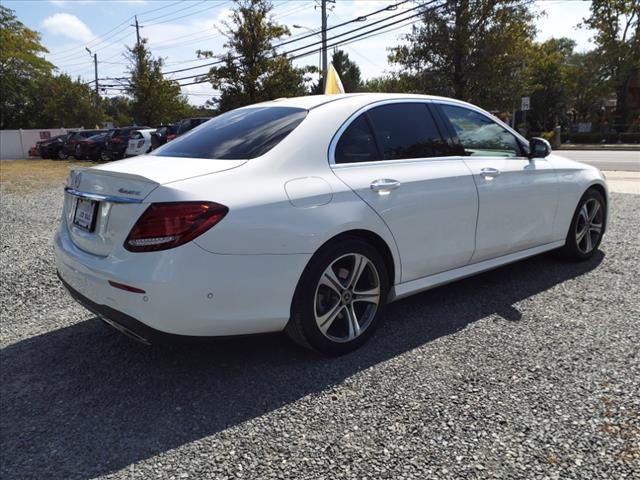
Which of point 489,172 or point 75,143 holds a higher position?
point 75,143

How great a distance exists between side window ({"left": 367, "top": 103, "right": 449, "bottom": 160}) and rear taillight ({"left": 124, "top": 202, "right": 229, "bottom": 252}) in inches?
54.7

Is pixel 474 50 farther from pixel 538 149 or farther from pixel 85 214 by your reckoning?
pixel 85 214

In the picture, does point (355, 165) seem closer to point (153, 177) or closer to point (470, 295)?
point (153, 177)

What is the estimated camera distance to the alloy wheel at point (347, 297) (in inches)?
124

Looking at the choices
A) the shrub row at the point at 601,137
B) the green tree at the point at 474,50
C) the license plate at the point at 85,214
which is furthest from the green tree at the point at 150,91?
the license plate at the point at 85,214

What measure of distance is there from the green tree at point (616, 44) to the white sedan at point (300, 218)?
44.0 meters

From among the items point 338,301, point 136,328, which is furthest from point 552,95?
point 136,328

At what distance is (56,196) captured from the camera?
461 inches

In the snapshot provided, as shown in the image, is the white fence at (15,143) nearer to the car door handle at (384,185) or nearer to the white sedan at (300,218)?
the white sedan at (300,218)

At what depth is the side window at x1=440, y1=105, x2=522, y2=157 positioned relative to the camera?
4055 millimetres

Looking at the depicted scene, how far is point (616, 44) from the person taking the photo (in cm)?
4053

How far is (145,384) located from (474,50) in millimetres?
21510

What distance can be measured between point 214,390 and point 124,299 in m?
0.73

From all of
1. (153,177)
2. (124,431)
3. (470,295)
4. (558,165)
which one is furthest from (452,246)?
(124,431)
